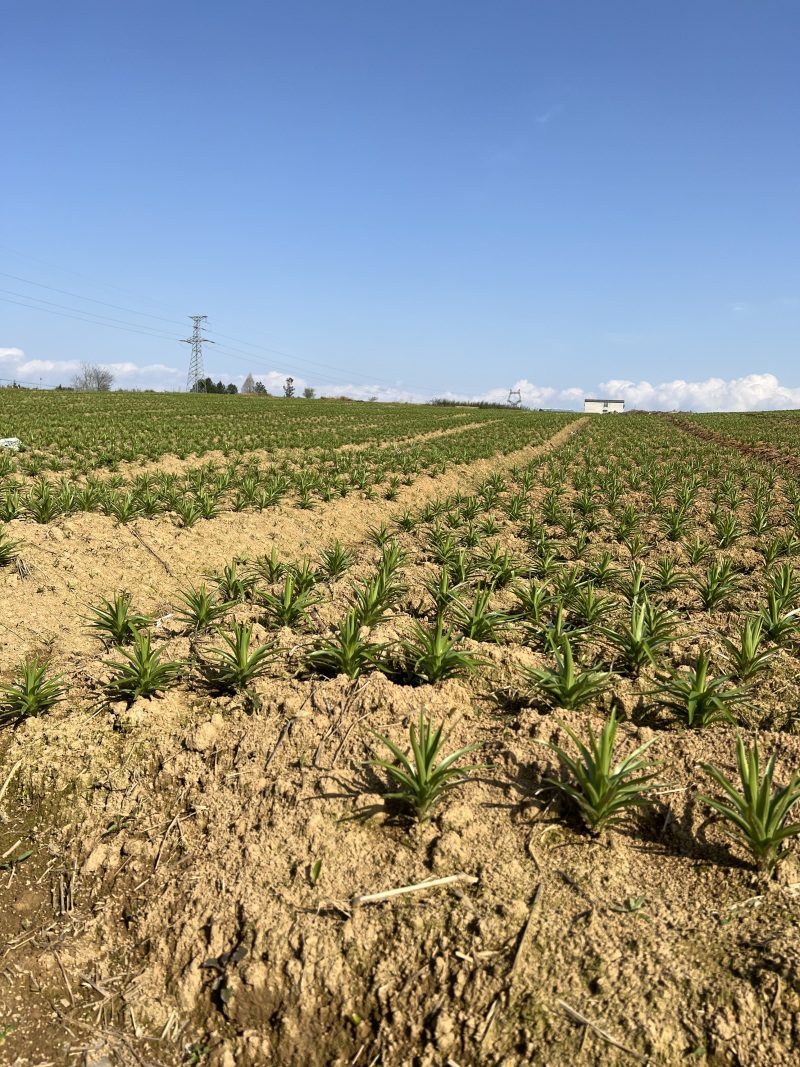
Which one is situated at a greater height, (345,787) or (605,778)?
(605,778)

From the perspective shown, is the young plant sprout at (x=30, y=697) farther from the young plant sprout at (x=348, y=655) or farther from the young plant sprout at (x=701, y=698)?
the young plant sprout at (x=701, y=698)

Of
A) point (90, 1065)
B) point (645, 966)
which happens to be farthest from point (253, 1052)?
point (645, 966)

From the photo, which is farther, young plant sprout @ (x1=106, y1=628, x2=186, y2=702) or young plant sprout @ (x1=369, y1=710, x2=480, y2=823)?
young plant sprout @ (x1=106, y1=628, x2=186, y2=702)

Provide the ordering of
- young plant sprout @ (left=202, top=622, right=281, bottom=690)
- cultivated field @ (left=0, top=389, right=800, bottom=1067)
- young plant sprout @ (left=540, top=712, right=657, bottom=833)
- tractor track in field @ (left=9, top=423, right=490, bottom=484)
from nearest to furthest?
cultivated field @ (left=0, top=389, right=800, bottom=1067)
young plant sprout @ (left=540, top=712, right=657, bottom=833)
young plant sprout @ (left=202, top=622, right=281, bottom=690)
tractor track in field @ (left=9, top=423, right=490, bottom=484)

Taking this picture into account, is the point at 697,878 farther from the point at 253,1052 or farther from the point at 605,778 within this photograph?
the point at 253,1052

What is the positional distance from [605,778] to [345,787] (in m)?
1.32

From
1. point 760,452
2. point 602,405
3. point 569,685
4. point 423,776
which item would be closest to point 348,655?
point 423,776

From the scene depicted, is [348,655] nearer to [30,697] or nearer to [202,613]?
[202,613]

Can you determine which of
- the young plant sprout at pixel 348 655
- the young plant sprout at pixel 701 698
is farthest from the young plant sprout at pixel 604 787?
the young plant sprout at pixel 348 655

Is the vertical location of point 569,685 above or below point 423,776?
above

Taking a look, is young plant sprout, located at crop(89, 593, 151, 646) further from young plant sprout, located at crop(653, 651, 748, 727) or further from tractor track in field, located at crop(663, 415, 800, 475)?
tractor track in field, located at crop(663, 415, 800, 475)

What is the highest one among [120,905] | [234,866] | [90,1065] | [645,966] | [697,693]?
[697,693]

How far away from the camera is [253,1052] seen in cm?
Answer: 222

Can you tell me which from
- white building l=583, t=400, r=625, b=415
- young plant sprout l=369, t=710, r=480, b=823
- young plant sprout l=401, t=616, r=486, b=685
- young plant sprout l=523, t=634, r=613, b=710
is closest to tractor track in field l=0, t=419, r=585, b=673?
young plant sprout l=401, t=616, r=486, b=685
